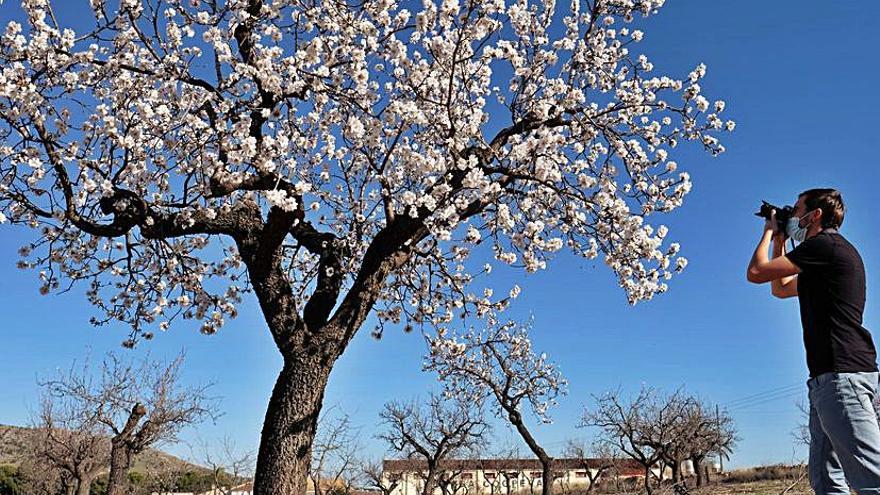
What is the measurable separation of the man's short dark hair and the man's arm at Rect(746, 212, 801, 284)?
25 cm

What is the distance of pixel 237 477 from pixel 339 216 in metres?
23.0

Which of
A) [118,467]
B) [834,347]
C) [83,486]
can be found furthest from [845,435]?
[83,486]

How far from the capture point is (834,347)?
9.84 ft

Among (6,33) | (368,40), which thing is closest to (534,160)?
(368,40)

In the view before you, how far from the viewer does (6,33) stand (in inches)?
226

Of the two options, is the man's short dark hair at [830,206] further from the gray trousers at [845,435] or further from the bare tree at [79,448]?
the bare tree at [79,448]

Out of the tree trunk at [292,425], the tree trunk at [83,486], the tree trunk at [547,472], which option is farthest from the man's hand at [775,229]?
the tree trunk at [83,486]

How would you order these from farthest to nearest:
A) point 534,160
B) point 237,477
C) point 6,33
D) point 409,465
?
1. point 409,465
2. point 237,477
3. point 534,160
4. point 6,33

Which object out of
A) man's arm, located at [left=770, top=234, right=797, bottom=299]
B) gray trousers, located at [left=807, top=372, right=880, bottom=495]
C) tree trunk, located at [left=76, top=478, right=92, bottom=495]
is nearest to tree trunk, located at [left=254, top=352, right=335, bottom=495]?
man's arm, located at [left=770, top=234, right=797, bottom=299]

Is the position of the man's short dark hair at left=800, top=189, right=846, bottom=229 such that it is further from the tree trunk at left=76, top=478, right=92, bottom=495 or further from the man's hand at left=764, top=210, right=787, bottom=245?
the tree trunk at left=76, top=478, right=92, bottom=495

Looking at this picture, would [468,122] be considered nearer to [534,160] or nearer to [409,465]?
[534,160]

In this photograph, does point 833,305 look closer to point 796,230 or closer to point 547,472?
point 796,230

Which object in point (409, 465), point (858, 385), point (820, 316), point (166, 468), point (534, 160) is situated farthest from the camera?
point (409, 465)

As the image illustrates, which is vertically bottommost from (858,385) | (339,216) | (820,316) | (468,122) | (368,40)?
(858,385)
